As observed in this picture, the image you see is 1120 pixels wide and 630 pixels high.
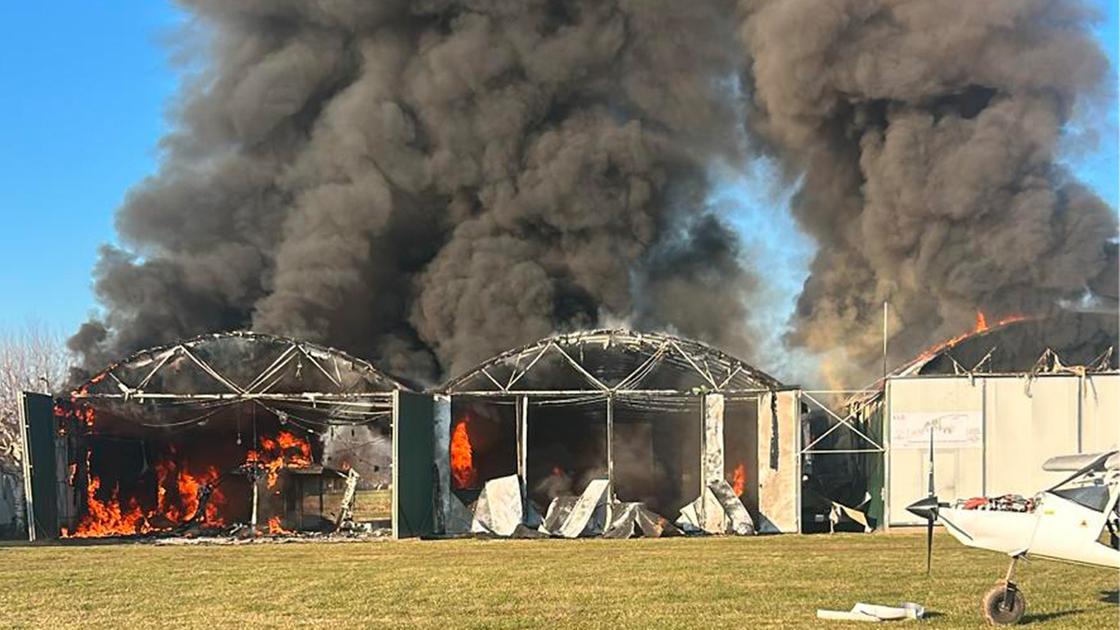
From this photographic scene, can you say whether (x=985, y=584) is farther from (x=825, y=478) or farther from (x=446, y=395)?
(x=825, y=478)

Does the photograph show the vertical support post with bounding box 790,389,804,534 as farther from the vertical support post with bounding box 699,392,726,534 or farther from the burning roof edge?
the burning roof edge

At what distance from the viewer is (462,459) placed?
25.4 meters

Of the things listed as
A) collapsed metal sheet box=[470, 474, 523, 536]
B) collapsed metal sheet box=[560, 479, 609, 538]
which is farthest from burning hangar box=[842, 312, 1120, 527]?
collapsed metal sheet box=[470, 474, 523, 536]

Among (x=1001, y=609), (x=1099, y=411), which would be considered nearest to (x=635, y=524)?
(x=1099, y=411)

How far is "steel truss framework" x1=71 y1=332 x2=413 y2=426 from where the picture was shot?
→ 77.6 ft

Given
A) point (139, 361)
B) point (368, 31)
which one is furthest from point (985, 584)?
point (368, 31)

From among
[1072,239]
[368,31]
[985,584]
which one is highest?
[368,31]

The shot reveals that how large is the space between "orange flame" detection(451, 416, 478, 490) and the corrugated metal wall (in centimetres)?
917

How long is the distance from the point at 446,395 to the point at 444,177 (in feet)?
49.3

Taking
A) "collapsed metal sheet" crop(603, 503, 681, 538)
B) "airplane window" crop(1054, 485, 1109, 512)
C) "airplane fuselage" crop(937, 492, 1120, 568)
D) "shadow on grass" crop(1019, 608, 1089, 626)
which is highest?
"airplane window" crop(1054, 485, 1109, 512)

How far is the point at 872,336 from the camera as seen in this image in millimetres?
37250

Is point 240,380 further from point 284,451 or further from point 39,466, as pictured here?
point 39,466

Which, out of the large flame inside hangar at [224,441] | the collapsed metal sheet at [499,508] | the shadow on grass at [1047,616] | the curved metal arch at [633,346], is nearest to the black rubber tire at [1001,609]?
the shadow on grass at [1047,616]

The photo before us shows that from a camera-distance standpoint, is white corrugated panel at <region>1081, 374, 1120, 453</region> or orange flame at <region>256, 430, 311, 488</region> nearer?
white corrugated panel at <region>1081, 374, 1120, 453</region>
